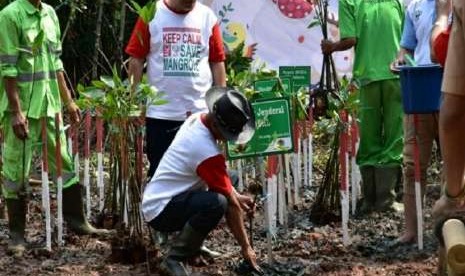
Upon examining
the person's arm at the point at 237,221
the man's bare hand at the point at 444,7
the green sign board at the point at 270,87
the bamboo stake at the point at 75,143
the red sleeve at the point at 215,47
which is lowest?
the person's arm at the point at 237,221

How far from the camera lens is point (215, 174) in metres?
4.91

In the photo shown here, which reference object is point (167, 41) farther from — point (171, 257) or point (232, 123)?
point (171, 257)

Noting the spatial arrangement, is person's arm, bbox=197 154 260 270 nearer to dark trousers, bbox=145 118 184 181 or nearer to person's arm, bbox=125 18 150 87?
dark trousers, bbox=145 118 184 181

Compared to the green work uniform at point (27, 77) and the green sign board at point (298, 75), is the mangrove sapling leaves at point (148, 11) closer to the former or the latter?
the green work uniform at point (27, 77)

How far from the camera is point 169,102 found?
5.61 meters

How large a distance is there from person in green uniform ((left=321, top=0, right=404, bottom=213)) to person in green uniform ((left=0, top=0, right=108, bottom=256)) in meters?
2.10

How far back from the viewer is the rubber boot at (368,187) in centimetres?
687

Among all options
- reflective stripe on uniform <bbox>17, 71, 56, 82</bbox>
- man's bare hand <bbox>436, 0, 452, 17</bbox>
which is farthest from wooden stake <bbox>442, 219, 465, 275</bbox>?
reflective stripe on uniform <bbox>17, 71, 56, 82</bbox>

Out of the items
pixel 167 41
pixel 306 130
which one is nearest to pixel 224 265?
pixel 167 41

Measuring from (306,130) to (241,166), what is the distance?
65 cm

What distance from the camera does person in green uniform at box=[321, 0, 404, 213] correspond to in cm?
677

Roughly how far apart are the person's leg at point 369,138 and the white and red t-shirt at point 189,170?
6.54 feet

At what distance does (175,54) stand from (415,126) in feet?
4.72

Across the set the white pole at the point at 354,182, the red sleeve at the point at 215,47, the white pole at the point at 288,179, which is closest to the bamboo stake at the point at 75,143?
the red sleeve at the point at 215,47
